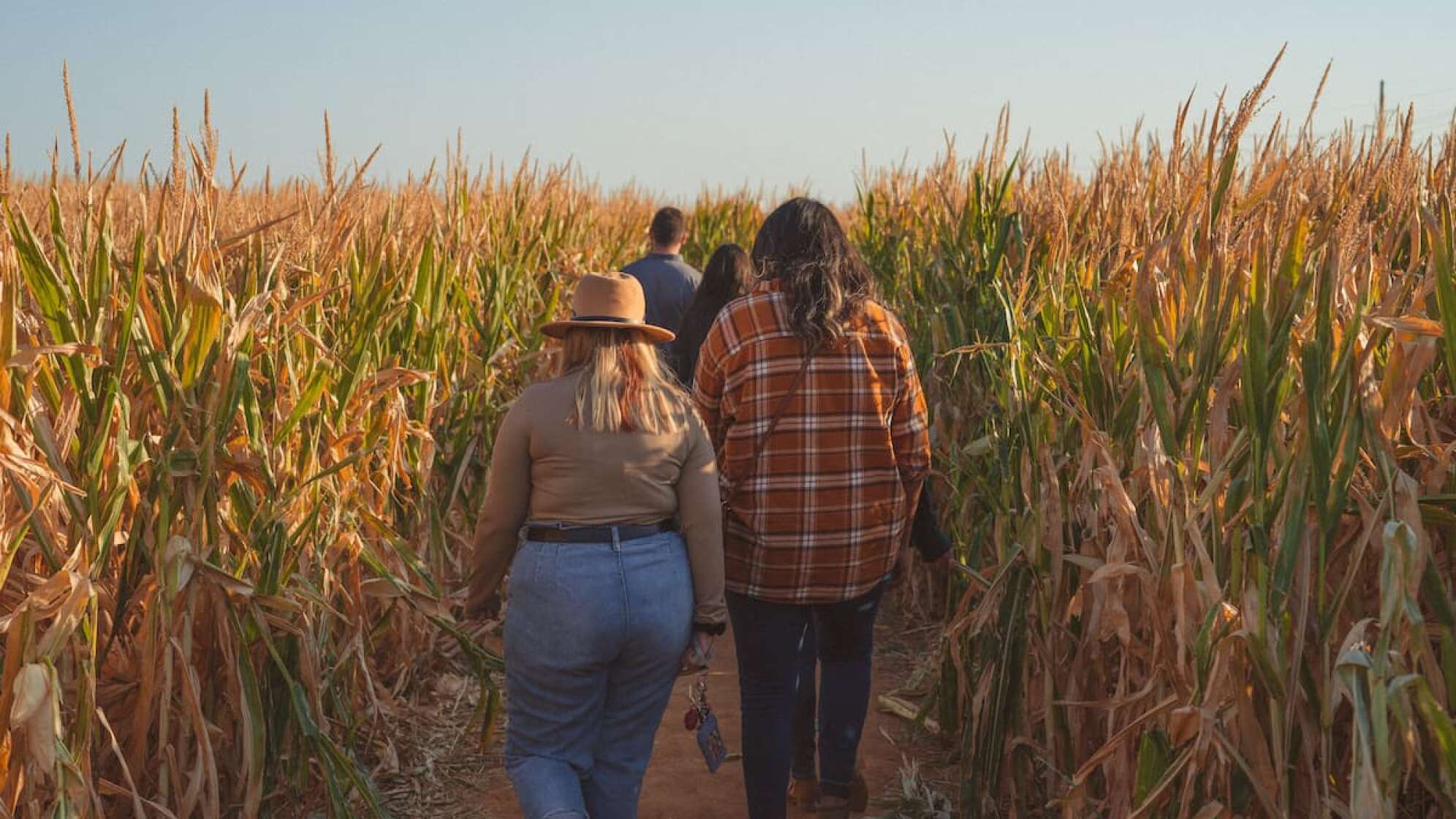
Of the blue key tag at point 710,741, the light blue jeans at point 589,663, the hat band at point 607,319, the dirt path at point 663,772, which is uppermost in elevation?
the hat band at point 607,319

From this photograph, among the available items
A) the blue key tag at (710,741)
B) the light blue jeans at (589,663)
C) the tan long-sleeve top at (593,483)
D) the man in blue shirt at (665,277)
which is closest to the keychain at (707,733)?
the blue key tag at (710,741)

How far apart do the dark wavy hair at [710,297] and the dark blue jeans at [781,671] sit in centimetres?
169

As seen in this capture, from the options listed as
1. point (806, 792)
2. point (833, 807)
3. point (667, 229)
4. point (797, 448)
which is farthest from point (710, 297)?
point (833, 807)

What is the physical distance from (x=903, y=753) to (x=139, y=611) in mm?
2601

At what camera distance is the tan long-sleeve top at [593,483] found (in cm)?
304

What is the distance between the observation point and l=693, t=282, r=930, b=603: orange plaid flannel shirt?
139 inches

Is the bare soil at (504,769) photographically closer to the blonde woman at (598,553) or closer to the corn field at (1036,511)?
the corn field at (1036,511)

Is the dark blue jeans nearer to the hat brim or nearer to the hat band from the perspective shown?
the hat brim

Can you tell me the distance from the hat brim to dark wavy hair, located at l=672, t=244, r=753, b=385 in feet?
6.33

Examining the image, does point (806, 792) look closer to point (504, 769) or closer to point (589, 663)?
point (504, 769)

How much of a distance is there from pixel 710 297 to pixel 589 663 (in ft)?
9.02

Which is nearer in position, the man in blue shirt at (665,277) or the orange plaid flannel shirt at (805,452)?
the orange plaid flannel shirt at (805,452)

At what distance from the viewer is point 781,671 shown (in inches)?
145

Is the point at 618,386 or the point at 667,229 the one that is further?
the point at 667,229
